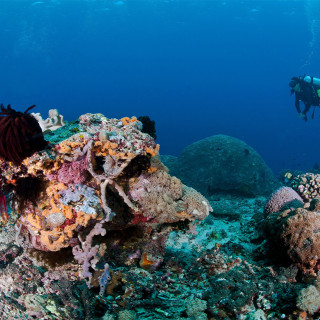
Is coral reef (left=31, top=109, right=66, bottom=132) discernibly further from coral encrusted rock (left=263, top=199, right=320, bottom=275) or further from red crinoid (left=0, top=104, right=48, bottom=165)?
coral encrusted rock (left=263, top=199, right=320, bottom=275)

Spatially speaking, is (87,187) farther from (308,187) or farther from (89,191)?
(308,187)

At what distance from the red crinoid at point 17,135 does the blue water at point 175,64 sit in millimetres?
58925

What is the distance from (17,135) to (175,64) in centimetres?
11885

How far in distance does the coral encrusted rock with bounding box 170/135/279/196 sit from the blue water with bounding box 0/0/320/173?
166 ft

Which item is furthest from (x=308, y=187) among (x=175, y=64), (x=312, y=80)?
(x=175, y=64)

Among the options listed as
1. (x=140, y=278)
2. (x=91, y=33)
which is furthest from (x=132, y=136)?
(x=91, y=33)

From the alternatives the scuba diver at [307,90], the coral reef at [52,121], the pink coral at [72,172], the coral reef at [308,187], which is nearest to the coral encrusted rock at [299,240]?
the pink coral at [72,172]

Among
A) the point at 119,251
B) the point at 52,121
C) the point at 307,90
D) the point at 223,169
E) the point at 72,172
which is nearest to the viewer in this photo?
the point at 72,172

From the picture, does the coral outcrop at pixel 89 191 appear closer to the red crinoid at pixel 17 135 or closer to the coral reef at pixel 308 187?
the red crinoid at pixel 17 135

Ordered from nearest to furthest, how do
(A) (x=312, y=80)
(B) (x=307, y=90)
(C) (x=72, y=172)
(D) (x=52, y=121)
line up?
1. (C) (x=72, y=172)
2. (D) (x=52, y=121)
3. (A) (x=312, y=80)
4. (B) (x=307, y=90)

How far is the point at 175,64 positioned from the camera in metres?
113

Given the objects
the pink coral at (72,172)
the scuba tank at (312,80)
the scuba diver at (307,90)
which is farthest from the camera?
the scuba diver at (307,90)

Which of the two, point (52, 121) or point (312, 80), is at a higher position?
point (52, 121)

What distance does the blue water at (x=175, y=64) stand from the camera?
6122 centimetres
